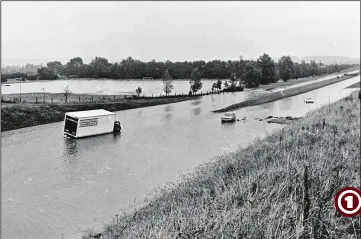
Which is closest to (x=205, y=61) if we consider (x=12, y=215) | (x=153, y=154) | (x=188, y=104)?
(x=188, y=104)

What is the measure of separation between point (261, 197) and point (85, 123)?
3.56 meters

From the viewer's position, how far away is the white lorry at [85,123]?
5938 mm

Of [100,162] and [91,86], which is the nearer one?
[91,86]

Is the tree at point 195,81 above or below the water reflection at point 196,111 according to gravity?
above

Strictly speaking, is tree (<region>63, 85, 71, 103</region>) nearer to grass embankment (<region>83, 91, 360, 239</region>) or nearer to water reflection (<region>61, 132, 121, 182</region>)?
water reflection (<region>61, 132, 121, 182</region>)

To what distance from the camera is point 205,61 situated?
28.6ft

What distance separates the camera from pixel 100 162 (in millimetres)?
6785

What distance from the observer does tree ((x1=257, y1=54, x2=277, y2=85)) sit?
10.8 metres

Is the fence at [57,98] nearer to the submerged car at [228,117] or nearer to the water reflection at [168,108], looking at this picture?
the water reflection at [168,108]

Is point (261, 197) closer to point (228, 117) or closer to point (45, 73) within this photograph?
point (228, 117)

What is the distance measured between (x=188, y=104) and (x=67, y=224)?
4090 millimetres

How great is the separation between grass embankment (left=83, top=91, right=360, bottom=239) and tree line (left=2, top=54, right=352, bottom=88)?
7.68 ft

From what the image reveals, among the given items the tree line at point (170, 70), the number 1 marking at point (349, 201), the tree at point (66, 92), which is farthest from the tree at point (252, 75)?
the number 1 marking at point (349, 201)

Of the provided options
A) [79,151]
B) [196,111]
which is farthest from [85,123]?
[196,111]
